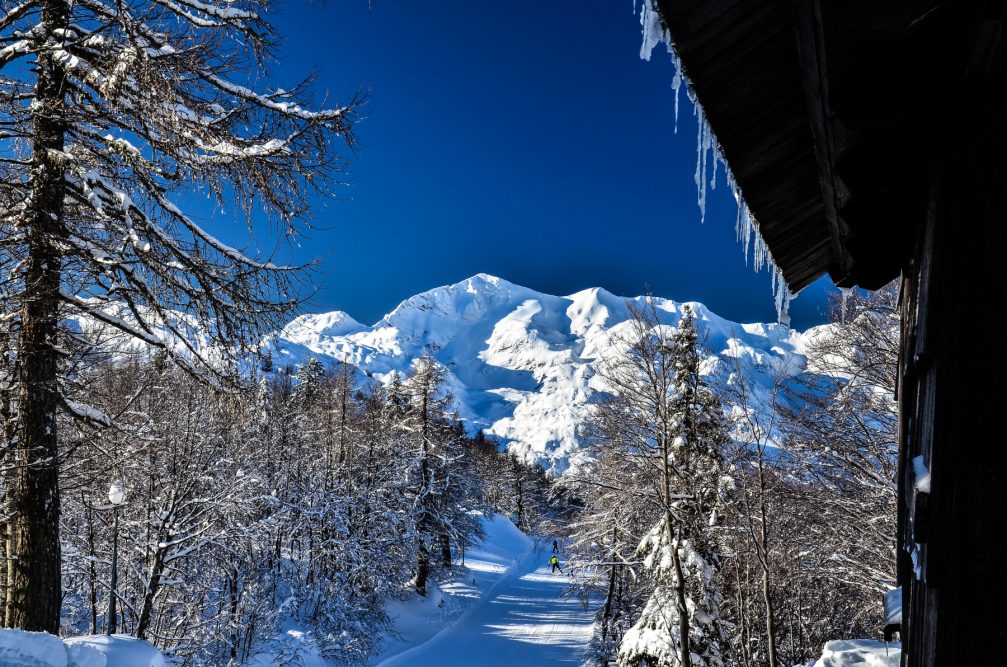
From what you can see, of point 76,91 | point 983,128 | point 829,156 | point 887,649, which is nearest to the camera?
point 983,128

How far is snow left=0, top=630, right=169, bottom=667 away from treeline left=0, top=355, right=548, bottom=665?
4.70 feet

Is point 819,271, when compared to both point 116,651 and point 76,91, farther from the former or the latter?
point 116,651

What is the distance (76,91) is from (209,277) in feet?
6.37

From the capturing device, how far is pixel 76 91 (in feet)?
17.6

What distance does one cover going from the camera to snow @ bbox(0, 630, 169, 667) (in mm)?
4285

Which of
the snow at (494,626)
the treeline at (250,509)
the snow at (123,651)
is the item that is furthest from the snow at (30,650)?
the snow at (494,626)

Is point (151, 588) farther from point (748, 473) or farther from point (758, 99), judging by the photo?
point (758, 99)

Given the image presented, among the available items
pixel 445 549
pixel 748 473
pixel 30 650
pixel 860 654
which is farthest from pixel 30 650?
pixel 445 549

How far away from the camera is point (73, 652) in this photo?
5141 mm

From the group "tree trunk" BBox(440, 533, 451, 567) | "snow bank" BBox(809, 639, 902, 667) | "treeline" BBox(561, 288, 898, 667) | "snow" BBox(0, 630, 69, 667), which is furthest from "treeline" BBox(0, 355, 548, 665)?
"treeline" BBox(561, 288, 898, 667)

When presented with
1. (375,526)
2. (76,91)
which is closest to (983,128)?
(76,91)

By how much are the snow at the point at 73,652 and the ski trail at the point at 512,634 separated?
58.8 ft

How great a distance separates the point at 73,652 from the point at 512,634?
25.3 m

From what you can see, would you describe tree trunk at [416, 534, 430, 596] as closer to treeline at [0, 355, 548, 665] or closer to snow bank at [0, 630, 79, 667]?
treeline at [0, 355, 548, 665]
